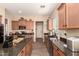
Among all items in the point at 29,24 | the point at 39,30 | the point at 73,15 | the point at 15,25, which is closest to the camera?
the point at 73,15

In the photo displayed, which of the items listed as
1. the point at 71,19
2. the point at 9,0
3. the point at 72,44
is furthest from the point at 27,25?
the point at 9,0

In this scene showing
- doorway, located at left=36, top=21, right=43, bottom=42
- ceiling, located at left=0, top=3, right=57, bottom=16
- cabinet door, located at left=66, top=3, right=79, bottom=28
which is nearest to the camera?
cabinet door, located at left=66, top=3, right=79, bottom=28

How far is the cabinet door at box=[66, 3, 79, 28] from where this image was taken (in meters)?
2.33

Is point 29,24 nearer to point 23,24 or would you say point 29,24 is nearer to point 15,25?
point 23,24

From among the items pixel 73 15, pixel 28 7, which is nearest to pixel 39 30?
pixel 28 7

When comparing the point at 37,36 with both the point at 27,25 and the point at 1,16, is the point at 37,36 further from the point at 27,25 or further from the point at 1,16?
the point at 1,16

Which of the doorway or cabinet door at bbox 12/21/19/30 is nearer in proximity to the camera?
cabinet door at bbox 12/21/19/30

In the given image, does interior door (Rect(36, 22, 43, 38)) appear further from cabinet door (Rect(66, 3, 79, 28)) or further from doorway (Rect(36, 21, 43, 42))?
cabinet door (Rect(66, 3, 79, 28))

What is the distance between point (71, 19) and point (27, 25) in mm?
6661

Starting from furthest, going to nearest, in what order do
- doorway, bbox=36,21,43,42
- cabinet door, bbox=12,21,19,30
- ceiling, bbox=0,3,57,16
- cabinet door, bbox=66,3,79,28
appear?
1. doorway, bbox=36,21,43,42
2. cabinet door, bbox=12,21,19,30
3. ceiling, bbox=0,3,57,16
4. cabinet door, bbox=66,3,79,28

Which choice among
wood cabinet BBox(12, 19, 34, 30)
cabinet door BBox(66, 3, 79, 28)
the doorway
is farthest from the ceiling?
the doorway

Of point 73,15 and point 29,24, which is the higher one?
point 29,24

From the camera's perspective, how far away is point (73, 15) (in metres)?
2.42

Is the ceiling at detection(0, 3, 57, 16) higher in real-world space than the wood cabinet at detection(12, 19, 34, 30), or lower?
higher
